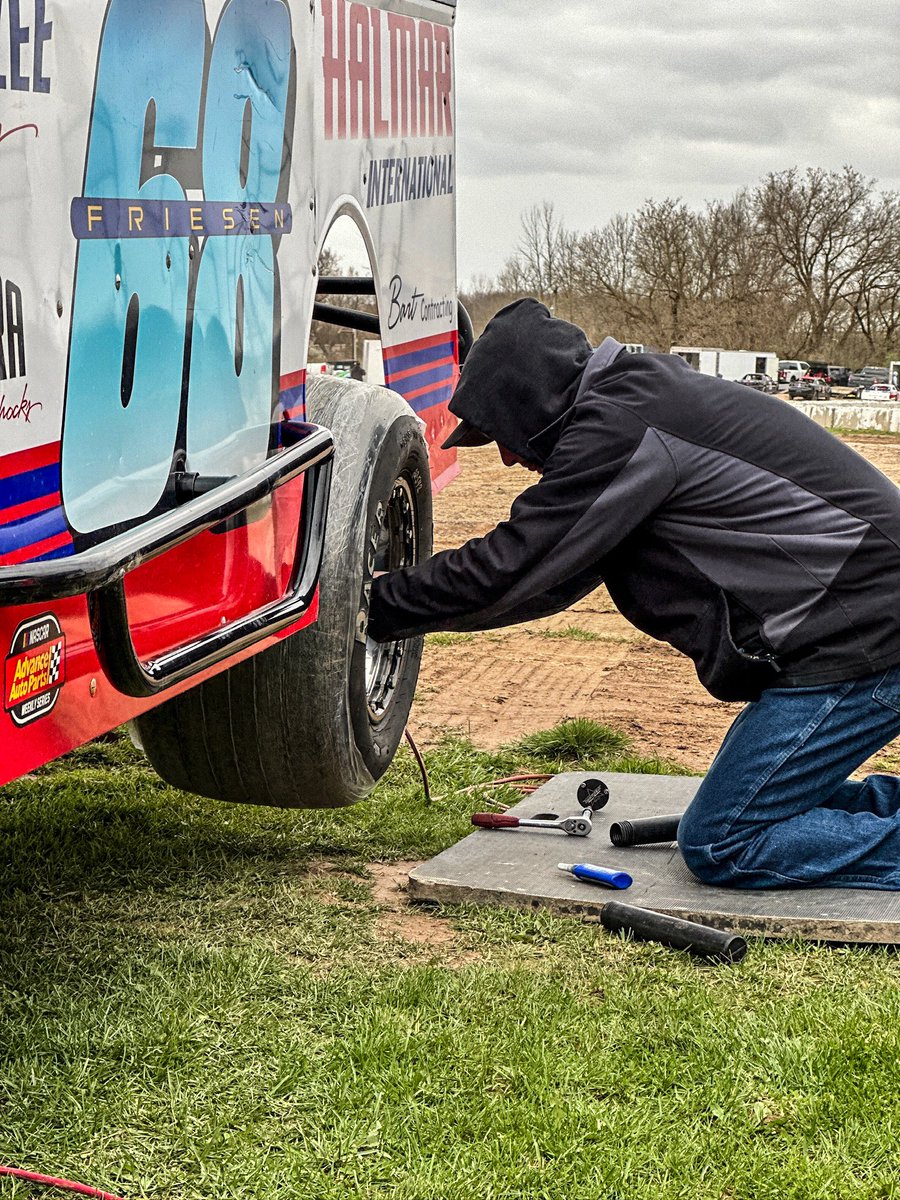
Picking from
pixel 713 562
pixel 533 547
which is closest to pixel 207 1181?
pixel 533 547

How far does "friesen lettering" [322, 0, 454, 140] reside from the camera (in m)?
3.86

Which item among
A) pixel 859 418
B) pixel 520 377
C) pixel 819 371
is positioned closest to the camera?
pixel 520 377

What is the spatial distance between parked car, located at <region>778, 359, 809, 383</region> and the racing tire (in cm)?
4173

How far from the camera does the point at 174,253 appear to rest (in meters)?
2.74

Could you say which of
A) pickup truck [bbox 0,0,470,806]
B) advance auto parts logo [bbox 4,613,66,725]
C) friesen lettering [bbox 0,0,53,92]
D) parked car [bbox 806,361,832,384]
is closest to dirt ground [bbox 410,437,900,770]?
pickup truck [bbox 0,0,470,806]

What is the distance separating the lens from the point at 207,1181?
8.26ft

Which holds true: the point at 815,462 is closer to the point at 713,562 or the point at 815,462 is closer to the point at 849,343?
the point at 713,562

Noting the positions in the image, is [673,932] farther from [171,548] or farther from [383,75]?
[383,75]

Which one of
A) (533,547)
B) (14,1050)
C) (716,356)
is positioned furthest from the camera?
(716,356)

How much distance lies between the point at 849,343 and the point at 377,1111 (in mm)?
55612

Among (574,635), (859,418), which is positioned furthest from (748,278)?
(574,635)

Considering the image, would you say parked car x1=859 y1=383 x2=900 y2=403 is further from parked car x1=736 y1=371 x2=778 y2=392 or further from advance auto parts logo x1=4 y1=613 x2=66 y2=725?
advance auto parts logo x1=4 y1=613 x2=66 y2=725

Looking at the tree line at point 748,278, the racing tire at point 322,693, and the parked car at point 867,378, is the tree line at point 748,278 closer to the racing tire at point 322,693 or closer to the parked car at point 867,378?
the parked car at point 867,378

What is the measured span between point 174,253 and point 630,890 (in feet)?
6.95
